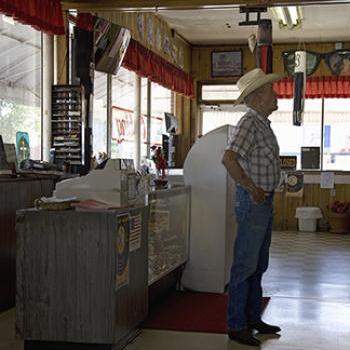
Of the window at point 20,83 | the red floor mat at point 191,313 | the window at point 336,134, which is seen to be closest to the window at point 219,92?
the window at point 336,134

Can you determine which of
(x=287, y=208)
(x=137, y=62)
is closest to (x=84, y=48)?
(x=137, y=62)

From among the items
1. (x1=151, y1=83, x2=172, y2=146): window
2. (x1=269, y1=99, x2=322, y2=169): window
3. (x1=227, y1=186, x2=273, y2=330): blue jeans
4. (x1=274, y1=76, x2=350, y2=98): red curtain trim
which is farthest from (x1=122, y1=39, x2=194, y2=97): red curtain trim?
(x1=227, y1=186, x2=273, y2=330): blue jeans

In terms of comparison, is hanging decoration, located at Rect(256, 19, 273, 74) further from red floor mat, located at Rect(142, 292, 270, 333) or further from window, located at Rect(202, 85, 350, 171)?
window, located at Rect(202, 85, 350, 171)

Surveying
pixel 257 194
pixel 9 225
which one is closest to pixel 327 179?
pixel 9 225

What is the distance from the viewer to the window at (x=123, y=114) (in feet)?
28.6

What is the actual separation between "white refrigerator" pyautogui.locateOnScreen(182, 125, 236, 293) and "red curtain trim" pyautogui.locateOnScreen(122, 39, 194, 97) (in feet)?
11.1

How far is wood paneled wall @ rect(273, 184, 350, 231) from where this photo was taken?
1112 cm

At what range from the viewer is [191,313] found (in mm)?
4547

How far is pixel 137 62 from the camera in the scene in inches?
346

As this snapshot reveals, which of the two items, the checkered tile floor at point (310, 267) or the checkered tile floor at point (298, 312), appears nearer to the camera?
the checkered tile floor at point (298, 312)

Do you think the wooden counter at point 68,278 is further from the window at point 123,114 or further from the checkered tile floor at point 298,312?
the window at point 123,114

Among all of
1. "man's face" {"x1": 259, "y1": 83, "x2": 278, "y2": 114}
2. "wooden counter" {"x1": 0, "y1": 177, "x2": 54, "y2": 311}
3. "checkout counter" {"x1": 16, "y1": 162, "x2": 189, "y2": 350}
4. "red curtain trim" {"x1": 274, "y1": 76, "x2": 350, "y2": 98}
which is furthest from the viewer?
"red curtain trim" {"x1": 274, "y1": 76, "x2": 350, "y2": 98}

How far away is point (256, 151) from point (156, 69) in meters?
6.29

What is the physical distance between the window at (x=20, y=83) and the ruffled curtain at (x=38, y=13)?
28cm
